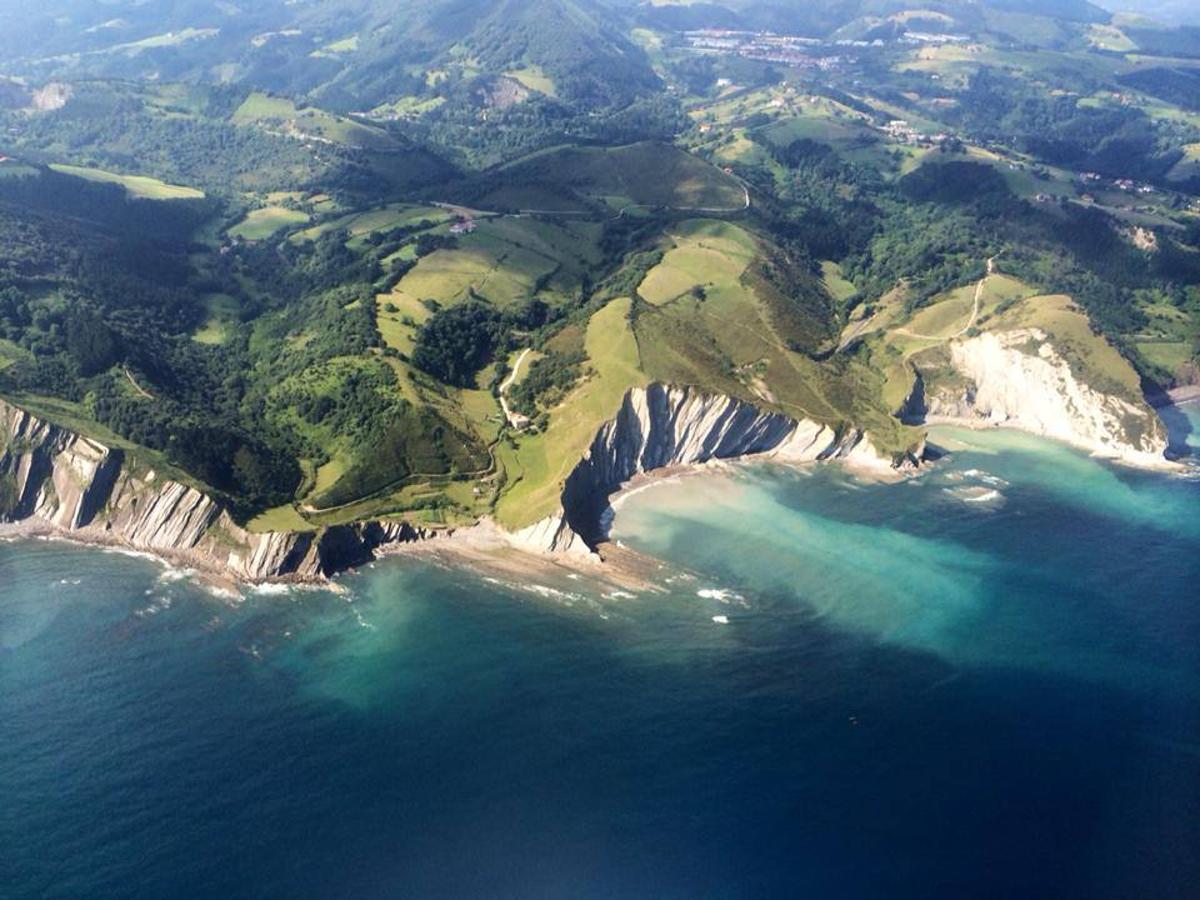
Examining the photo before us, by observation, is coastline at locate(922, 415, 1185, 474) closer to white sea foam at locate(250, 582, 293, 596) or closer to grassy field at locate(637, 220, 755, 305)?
grassy field at locate(637, 220, 755, 305)

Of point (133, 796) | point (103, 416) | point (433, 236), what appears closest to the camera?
point (133, 796)

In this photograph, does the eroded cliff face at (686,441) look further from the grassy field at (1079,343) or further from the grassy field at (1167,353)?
the grassy field at (1167,353)

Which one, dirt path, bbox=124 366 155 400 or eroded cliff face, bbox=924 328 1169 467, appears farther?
eroded cliff face, bbox=924 328 1169 467

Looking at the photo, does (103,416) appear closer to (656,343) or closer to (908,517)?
(656,343)

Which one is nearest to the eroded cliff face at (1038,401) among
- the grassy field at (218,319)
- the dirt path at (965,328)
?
the dirt path at (965,328)

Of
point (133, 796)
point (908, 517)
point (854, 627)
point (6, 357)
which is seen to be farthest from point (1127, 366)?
point (6, 357)

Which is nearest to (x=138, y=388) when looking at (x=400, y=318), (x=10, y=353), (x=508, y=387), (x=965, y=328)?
Answer: (x=10, y=353)

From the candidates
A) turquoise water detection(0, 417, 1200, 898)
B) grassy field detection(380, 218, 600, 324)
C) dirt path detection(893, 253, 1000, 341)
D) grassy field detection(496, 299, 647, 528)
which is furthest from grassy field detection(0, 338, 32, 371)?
dirt path detection(893, 253, 1000, 341)
